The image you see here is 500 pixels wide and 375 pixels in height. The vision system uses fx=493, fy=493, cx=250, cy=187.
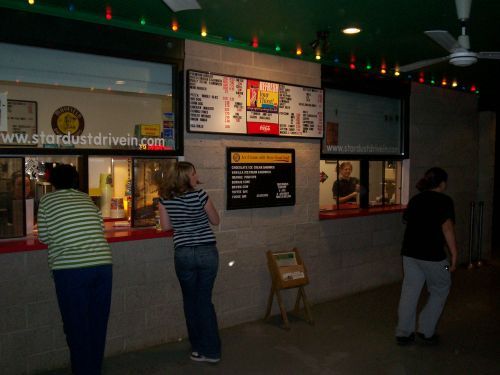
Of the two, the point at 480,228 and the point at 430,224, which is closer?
the point at 430,224

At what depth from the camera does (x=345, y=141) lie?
6.68 m

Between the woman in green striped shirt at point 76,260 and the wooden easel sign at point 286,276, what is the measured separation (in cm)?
208

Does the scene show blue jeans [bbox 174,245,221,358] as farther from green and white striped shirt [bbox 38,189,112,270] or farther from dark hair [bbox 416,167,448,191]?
dark hair [bbox 416,167,448,191]

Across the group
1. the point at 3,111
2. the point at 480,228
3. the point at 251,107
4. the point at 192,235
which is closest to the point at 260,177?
the point at 251,107

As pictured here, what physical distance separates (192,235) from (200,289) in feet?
1.54

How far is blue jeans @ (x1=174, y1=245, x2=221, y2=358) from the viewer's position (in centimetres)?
406

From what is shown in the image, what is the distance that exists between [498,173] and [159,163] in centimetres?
1220

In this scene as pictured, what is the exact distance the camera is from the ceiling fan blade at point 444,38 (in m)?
3.89

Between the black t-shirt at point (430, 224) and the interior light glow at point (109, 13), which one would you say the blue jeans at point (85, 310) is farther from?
the black t-shirt at point (430, 224)

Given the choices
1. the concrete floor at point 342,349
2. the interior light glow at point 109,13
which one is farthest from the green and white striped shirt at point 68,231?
the interior light glow at point 109,13

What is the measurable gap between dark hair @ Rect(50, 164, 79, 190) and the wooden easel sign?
8.01 ft

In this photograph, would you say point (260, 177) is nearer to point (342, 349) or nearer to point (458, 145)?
point (342, 349)

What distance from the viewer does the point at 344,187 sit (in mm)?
6809

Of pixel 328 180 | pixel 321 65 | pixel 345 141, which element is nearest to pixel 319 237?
pixel 328 180
